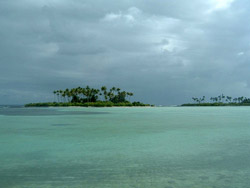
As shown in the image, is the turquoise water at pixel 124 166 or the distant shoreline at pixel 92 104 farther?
the distant shoreline at pixel 92 104

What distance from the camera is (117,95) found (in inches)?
4124

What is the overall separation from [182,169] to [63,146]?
598 centimetres

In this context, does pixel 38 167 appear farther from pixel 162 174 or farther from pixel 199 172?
pixel 199 172

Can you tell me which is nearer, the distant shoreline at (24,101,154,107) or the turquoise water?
the turquoise water

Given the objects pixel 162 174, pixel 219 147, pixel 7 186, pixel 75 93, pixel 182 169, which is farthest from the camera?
pixel 75 93

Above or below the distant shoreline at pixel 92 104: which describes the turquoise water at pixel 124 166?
below

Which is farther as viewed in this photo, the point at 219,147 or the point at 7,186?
the point at 219,147

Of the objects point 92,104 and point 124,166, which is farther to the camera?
point 92,104

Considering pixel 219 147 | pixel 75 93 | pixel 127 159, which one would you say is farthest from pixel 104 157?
pixel 75 93

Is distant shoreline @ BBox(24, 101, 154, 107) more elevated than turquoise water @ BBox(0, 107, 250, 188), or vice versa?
distant shoreline @ BBox(24, 101, 154, 107)

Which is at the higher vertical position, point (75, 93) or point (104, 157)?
point (75, 93)

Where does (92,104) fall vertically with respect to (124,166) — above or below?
above

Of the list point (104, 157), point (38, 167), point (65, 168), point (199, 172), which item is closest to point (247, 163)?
point (199, 172)

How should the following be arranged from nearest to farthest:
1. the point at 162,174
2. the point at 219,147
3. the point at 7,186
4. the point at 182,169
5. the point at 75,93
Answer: the point at 7,186 → the point at 162,174 → the point at 182,169 → the point at 219,147 → the point at 75,93
